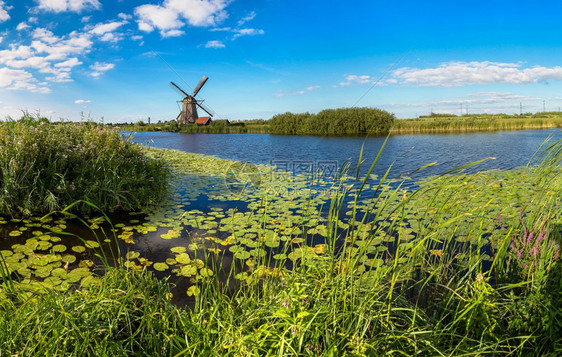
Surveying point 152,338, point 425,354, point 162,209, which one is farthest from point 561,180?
point 162,209

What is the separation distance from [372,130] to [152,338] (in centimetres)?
3348

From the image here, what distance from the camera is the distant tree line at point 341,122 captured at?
32.8 m

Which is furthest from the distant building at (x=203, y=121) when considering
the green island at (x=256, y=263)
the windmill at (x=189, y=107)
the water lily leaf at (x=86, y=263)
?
the water lily leaf at (x=86, y=263)

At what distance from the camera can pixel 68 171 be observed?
541 centimetres

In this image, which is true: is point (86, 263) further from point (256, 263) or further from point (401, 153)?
point (401, 153)

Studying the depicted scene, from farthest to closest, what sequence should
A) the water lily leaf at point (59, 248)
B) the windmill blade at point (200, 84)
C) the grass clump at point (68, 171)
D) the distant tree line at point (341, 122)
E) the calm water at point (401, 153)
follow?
the windmill blade at point (200, 84)
the distant tree line at point (341, 122)
the calm water at point (401, 153)
the grass clump at point (68, 171)
the water lily leaf at point (59, 248)

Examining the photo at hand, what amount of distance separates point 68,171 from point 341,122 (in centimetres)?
3033

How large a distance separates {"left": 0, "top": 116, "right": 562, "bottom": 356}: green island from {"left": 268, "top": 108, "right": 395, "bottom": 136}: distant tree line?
25.7 metres

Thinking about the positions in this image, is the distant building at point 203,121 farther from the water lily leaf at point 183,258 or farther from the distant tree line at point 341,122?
the water lily leaf at point 183,258

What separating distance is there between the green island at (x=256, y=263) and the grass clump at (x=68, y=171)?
0.04m

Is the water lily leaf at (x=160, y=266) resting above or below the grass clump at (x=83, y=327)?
below

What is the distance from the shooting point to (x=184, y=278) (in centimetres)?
329

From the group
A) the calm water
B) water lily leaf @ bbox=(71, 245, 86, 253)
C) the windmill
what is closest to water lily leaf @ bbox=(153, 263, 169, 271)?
water lily leaf @ bbox=(71, 245, 86, 253)

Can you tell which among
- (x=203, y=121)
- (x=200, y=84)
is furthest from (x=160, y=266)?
(x=203, y=121)
